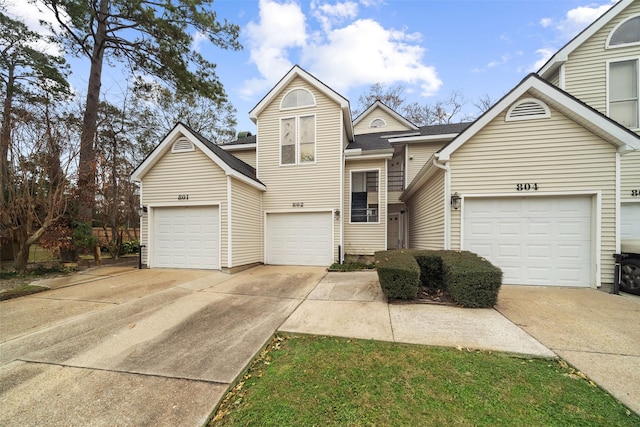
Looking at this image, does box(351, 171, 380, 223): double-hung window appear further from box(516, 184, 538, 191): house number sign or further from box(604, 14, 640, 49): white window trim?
box(604, 14, 640, 49): white window trim

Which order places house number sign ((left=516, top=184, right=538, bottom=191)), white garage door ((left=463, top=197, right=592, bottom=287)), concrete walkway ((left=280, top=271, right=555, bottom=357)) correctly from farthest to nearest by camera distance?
house number sign ((left=516, top=184, right=538, bottom=191))
white garage door ((left=463, top=197, right=592, bottom=287))
concrete walkway ((left=280, top=271, right=555, bottom=357))

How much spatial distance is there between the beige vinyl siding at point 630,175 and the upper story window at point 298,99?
1017 cm

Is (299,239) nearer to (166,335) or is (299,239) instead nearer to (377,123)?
(166,335)

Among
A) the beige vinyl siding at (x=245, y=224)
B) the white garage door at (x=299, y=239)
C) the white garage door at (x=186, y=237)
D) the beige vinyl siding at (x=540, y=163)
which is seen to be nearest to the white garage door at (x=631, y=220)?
the beige vinyl siding at (x=540, y=163)

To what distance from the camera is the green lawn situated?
2131 mm

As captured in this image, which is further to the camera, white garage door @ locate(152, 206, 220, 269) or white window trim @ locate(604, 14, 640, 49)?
white garage door @ locate(152, 206, 220, 269)

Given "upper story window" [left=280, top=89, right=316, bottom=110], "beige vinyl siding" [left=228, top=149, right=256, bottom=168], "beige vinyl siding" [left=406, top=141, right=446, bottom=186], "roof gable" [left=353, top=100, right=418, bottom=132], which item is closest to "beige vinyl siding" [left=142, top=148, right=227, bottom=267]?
"beige vinyl siding" [left=228, top=149, right=256, bottom=168]

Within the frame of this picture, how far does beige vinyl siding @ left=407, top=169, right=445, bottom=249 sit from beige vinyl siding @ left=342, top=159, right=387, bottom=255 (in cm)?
140

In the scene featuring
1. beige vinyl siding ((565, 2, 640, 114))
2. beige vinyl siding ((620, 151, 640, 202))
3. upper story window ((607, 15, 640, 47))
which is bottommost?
beige vinyl siding ((620, 151, 640, 202))

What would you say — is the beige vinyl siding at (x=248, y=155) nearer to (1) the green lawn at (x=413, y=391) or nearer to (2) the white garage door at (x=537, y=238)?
(2) the white garage door at (x=537, y=238)

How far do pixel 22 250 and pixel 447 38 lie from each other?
17.2 m

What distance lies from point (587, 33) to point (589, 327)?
8948mm

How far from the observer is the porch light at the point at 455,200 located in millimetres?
6824

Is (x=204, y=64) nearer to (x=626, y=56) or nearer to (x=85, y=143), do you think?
(x=85, y=143)
